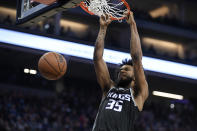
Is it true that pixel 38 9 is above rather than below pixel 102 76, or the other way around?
above

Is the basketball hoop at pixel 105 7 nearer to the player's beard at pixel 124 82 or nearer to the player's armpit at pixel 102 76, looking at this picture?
the player's armpit at pixel 102 76

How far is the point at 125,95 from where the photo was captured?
3.84 m

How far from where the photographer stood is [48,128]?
38.1ft

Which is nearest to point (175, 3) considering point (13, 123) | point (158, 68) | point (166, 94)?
point (166, 94)

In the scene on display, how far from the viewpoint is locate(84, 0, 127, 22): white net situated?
16.2ft

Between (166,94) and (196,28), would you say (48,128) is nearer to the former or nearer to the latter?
(166,94)

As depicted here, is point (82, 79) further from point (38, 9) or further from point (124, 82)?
point (124, 82)

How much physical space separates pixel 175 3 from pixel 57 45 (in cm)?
1256

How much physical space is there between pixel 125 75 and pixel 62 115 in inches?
355

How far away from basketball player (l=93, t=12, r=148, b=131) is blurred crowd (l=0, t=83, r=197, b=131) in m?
7.35

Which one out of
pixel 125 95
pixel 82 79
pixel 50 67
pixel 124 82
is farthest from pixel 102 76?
pixel 82 79

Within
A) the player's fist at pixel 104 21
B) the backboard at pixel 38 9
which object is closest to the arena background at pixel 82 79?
the backboard at pixel 38 9

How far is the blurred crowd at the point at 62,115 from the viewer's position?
11.3m

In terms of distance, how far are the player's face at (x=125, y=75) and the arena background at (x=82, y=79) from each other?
274 inches
